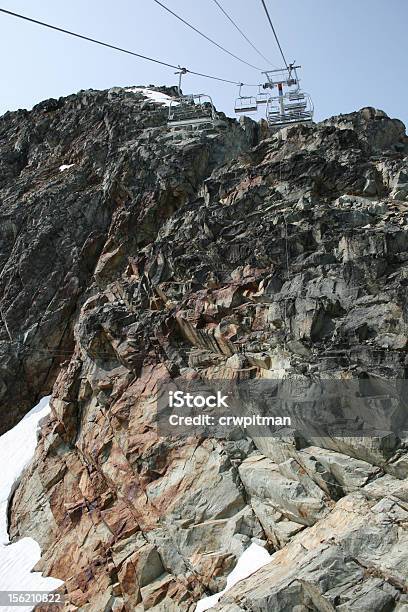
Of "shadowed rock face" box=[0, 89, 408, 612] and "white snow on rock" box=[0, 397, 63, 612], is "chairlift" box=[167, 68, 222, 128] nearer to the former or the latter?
"shadowed rock face" box=[0, 89, 408, 612]

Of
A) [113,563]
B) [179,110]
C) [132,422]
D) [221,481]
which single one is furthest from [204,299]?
[179,110]

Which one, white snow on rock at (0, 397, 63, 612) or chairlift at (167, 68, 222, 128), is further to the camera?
chairlift at (167, 68, 222, 128)

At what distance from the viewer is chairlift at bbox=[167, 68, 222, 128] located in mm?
45281

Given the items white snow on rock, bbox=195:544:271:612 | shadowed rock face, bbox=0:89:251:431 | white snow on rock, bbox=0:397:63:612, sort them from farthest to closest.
Result: 1. shadowed rock face, bbox=0:89:251:431
2. white snow on rock, bbox=0:397:63:612
3. white snow on rock, bbox=195:544:271:612

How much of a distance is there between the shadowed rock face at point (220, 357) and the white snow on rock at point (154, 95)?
17735 millimetres

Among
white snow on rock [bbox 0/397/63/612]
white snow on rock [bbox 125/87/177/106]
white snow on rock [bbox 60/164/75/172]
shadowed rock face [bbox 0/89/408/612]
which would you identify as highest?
white snow on rock [bbox 125/87/177/106]

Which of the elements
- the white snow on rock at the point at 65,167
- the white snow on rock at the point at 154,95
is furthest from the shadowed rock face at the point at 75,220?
the white snow on rock at the point at 154,95

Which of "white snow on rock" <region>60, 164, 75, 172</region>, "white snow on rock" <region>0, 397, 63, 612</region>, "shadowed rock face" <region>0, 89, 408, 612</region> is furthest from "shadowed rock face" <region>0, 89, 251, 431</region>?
"white snow on rock" <region>0, 397, 63, 612</region>

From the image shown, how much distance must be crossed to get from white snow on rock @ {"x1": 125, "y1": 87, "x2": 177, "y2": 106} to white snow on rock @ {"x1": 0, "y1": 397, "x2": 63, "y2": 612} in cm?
3571

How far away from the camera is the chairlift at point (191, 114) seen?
4528cm

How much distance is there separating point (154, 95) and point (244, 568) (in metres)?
Result: 55.5

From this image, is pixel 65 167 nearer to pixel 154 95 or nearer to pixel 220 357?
pixel 154 95

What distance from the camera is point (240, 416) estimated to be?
18.2m

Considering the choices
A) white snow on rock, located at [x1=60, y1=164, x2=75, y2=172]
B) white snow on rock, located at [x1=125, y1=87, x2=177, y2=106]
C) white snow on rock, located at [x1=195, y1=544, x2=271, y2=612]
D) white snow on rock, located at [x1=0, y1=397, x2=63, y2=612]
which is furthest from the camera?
white snow on rock, located at [x1=125, y1=87, x2=177, y2=106]
